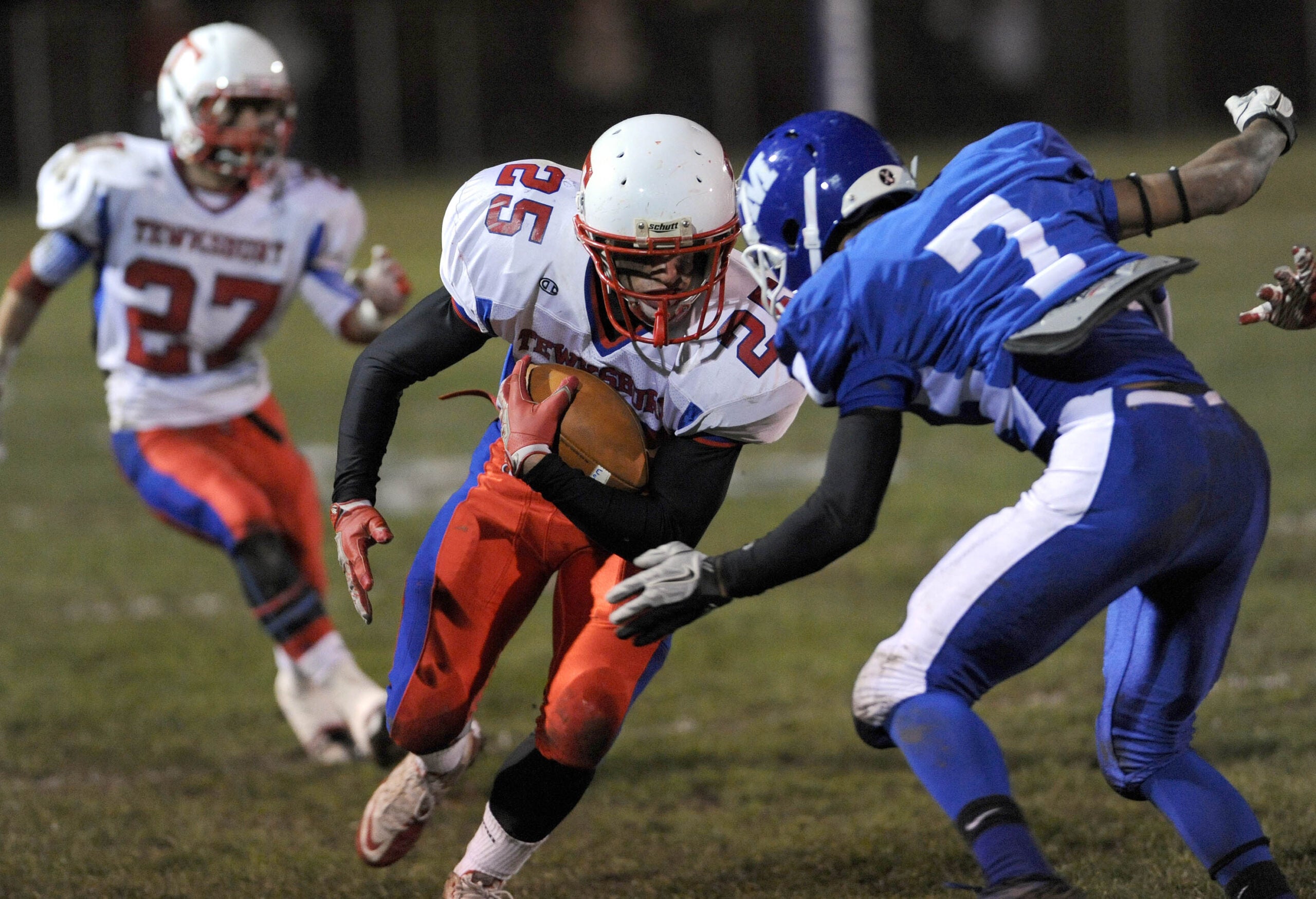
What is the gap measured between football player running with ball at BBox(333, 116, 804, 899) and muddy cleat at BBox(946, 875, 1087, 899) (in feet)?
3.14

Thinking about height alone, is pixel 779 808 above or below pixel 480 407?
above

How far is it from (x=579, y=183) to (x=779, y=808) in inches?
65.0

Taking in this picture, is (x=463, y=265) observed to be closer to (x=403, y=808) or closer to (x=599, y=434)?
(x=599, y=434)

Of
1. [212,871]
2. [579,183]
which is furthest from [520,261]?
[212,871]

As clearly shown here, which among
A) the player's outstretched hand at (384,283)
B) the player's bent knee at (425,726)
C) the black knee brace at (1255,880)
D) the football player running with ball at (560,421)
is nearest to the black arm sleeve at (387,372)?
the football player running with ball at (560,421)

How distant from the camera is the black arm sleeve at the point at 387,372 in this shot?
124 inches

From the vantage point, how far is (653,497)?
3.04 metres

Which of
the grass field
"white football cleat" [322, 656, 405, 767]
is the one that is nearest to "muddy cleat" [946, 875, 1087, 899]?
the grass field

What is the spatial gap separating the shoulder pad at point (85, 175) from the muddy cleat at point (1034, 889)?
11.2ft

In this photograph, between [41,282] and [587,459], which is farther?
[41,282]

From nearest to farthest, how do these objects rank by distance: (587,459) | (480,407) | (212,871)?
(587,459) < (212,871) < (480,407)

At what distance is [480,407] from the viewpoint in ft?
31.6

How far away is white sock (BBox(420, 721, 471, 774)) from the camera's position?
3.30 m

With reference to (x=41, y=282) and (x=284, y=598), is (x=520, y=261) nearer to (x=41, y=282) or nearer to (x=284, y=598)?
(x=284, y=598)
